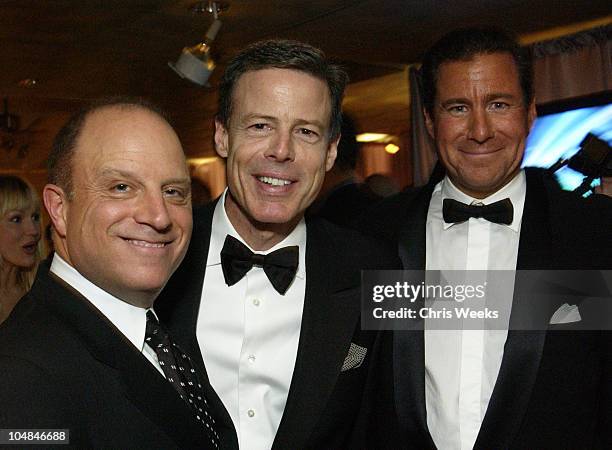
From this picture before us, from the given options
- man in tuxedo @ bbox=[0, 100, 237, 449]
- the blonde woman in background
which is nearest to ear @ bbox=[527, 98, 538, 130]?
man in tuxedo @ bbox=[0, 100, 237, 449]

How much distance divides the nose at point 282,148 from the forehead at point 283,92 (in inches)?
3.1

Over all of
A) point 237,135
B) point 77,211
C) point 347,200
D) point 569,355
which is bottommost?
point 569,355

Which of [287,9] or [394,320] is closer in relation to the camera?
[394,320]

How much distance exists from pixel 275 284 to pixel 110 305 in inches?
26.0

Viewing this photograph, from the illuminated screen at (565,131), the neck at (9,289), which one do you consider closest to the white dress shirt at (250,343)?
the neck at (9,289)

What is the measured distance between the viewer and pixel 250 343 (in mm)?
2107

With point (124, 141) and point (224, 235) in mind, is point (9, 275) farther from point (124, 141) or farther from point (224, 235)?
point (124, 141)

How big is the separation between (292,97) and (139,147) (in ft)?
2.14

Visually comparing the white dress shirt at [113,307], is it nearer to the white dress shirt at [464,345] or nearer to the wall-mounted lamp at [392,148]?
the white dress shirt at [464,345]

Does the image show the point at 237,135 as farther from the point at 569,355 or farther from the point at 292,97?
the point at 569,355

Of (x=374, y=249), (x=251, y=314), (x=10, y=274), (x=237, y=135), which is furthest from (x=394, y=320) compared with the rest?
(x=10, y=274)

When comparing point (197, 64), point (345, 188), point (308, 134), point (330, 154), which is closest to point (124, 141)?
point (308, 134)

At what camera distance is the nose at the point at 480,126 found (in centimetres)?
222

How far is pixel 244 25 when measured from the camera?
17.8 feet
